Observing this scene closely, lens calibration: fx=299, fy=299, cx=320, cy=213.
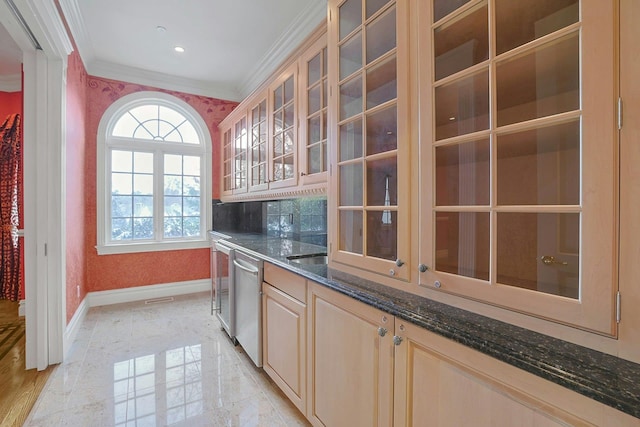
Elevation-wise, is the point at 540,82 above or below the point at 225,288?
above

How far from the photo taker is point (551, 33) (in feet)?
2.70

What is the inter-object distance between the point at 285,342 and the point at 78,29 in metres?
3.32

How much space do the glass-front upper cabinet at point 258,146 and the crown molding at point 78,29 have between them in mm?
1591

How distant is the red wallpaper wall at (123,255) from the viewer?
3559 millimetres

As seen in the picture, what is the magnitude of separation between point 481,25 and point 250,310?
6.82ft

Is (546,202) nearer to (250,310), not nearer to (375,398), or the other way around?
(375,398)

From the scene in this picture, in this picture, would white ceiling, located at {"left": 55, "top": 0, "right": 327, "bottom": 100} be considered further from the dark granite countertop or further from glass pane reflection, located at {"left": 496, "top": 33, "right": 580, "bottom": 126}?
the dark granite countertop

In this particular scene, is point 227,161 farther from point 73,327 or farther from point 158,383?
point 158,383

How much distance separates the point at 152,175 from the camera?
397 centimetres

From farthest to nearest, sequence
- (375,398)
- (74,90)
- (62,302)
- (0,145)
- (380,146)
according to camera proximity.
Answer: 1. (0,145)
2. (74,90)
3. (62,302)
4. (380,146)
5. (375,398)

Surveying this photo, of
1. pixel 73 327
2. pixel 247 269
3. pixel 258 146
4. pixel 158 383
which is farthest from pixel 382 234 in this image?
→ pixel 73 327

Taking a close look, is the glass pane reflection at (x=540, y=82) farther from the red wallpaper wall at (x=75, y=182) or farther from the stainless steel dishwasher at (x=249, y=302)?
the red wallpaper wall at (x=75, y=182)

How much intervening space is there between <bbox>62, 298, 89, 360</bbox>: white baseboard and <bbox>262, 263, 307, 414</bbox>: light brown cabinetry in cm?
170

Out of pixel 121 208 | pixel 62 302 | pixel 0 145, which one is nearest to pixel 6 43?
pixel 0 145
